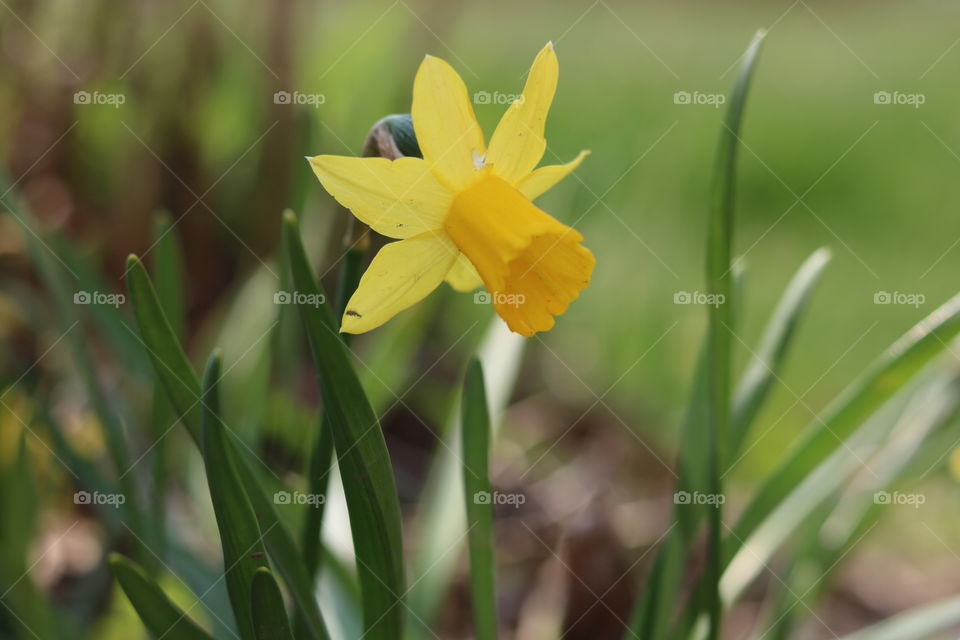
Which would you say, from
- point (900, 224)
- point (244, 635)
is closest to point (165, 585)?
point (244, 635)

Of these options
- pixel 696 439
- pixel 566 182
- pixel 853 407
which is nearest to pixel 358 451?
pixel 696 439

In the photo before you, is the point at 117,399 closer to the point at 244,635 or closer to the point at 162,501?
the point at 162,501

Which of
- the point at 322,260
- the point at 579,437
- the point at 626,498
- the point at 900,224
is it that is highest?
the point at 900,224

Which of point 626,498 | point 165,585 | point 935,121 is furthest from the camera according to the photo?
point 935,121

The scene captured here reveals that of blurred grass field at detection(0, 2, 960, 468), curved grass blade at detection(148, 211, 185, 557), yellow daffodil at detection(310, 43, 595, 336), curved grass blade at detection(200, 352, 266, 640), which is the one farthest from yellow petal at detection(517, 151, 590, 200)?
blurred grass field at detection(0, 2, 960, 468)

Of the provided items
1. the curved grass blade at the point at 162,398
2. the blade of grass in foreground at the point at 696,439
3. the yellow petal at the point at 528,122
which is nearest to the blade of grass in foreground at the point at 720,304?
the blade of grass in foreground at the point at 696,439

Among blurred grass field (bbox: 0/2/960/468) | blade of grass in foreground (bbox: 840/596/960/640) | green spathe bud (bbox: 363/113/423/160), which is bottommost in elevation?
blade of grass in foreground (bbox: 840/596/960/640)

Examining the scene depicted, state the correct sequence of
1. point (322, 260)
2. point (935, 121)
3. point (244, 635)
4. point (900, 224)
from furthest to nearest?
point (935, 121) < point (900, 224) < point (322, 260) < point (244, 635)

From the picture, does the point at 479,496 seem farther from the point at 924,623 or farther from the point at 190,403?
→ the point at 924,623

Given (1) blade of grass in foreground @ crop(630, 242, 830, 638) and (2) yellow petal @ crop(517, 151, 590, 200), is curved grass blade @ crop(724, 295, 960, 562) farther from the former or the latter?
(2) yellow petal @ crop(517, 151, 590, 200)
